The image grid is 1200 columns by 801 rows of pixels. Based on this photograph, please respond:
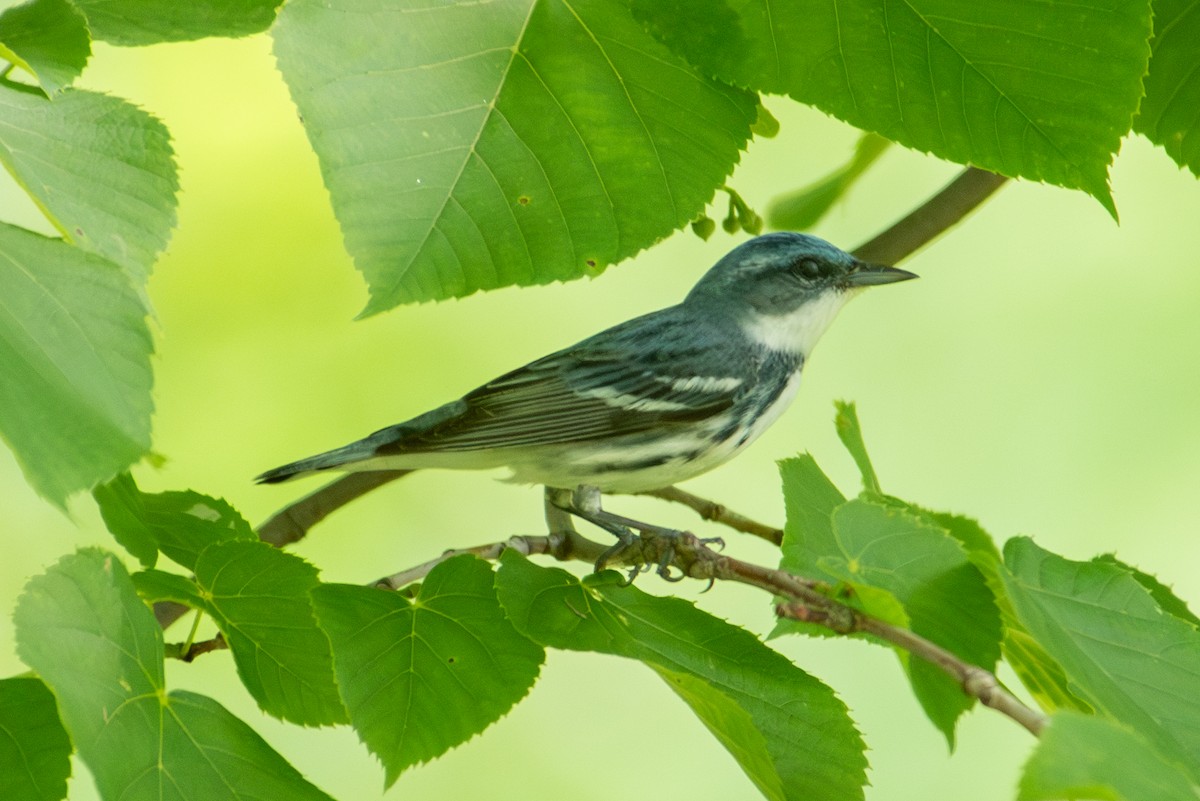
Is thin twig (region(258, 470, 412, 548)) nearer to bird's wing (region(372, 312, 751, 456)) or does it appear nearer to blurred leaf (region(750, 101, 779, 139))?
bird's wing (region(372, 312, 751, 456))

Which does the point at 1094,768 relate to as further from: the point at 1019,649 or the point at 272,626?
the point at 272,626

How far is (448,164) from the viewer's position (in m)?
1.15

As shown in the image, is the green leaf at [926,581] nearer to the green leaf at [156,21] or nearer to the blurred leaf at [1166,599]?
the blurred leaf at [1166,599]

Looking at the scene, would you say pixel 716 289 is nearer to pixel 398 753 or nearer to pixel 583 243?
pixel 583 243

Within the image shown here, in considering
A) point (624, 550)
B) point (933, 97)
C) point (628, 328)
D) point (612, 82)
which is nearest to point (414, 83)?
point (612, 82)

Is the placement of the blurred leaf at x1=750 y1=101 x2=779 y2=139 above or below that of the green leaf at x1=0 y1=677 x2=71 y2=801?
above

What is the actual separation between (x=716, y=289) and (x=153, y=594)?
1528mm

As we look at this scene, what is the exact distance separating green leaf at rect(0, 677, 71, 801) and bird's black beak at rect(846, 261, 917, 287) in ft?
4.53

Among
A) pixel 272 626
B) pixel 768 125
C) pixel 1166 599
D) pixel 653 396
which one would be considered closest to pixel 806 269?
pixel 653 396

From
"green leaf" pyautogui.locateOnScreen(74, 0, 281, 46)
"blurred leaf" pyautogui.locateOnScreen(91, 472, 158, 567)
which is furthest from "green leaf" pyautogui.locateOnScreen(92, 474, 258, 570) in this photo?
"green leaf" pyautogui.locateOnScreen(74, 0, 281, 46)

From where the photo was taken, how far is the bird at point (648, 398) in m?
2.04

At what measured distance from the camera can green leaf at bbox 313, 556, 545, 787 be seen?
1.01 meters

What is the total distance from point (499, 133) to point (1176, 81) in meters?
0.65

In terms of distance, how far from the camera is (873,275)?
2164mm
